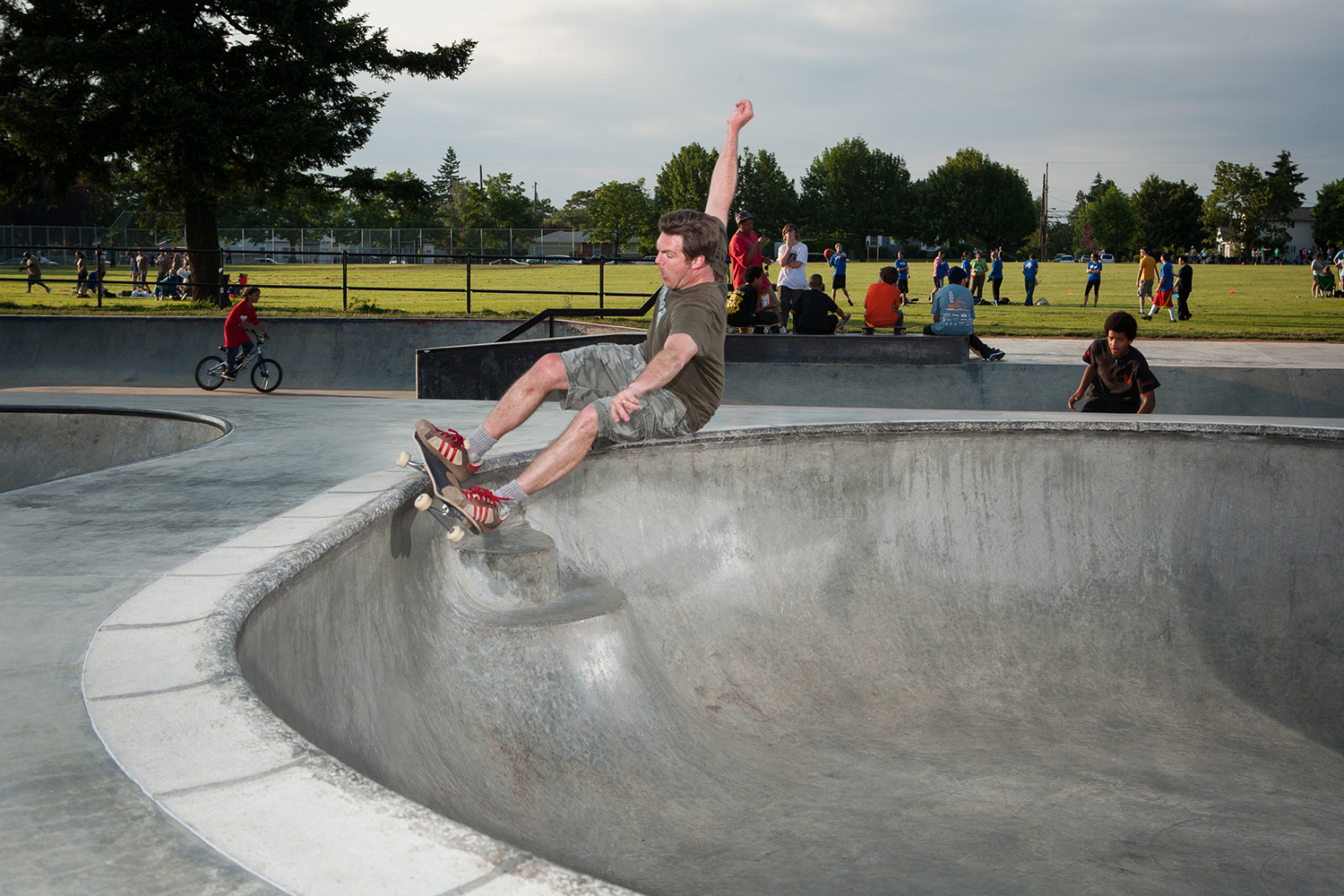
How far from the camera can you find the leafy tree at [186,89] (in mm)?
23172

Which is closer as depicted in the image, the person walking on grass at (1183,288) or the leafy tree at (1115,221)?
the person walking on grass at (1183,288)

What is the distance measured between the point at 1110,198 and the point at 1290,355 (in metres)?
148

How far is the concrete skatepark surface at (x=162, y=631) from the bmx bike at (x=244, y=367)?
6174mm

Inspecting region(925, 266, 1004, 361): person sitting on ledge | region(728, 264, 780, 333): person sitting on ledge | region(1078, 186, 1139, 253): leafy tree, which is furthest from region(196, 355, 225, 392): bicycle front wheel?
region(1078, 186, 1139, 253): leafy tree

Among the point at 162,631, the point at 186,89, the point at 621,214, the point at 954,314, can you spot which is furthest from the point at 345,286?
the point at 621,214

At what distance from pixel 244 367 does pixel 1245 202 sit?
351ft

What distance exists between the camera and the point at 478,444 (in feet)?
15.3

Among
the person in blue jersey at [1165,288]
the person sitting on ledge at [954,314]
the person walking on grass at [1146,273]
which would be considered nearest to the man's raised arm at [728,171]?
the person sitting on ledge at [954,314]

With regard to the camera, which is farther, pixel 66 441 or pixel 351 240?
pixel 351 240

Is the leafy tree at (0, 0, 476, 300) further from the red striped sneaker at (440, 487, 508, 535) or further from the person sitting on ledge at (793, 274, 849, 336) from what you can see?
the red striped sneaker at (440, 487, 508, 535)

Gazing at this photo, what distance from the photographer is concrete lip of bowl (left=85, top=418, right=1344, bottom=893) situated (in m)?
2.52

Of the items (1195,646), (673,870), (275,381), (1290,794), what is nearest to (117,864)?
(673,870)

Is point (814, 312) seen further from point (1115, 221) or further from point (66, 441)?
point (1115, 221)

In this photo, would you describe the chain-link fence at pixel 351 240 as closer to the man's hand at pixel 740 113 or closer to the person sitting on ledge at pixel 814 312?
the person sitting on ledge at pixel 814 312
